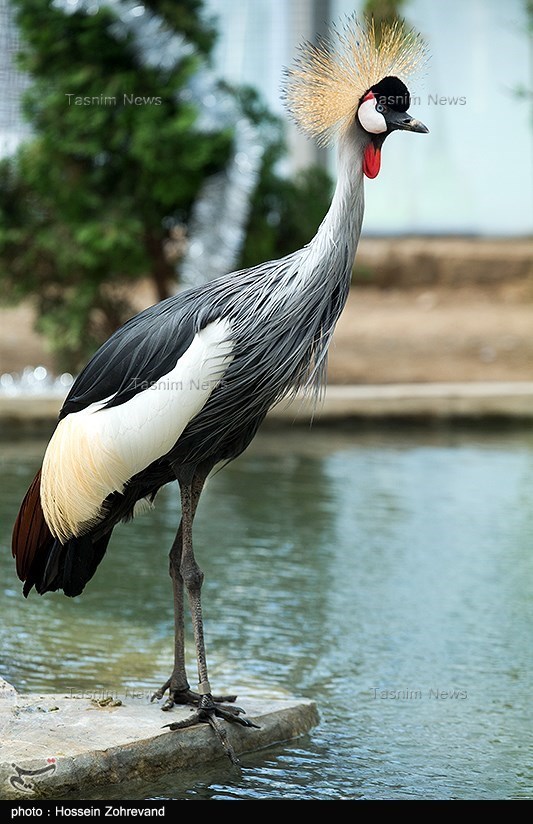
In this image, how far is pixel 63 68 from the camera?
1198 cm

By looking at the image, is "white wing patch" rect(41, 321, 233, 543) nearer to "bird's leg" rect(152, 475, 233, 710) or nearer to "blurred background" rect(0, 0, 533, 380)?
"bird's leg" rect(152, 475, 233, 710)

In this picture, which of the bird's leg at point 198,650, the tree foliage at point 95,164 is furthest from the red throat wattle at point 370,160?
the tree foliage at point 95,164

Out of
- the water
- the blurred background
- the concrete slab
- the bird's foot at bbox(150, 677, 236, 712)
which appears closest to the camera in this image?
the concrete slab

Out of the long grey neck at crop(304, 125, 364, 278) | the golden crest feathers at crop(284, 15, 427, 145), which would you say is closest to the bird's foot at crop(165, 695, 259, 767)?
the long grey neck at crop(304, 125, 364, 278)

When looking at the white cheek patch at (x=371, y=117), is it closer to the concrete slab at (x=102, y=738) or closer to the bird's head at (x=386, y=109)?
the bird's head at (x=386, y=109)

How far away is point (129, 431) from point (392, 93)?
142cm

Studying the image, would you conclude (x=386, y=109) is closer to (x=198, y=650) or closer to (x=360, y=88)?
(x=360, y=88)

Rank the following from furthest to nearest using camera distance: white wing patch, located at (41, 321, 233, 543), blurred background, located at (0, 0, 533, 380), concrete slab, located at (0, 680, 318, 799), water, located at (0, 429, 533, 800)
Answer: blurred background, located at (0, 0, 533, 380) < water, located at (0, 429, 533, 800) < white wing patch, located at (41, 321, 233, 543) < concrete slab, located at (0, 680, 318, 799)

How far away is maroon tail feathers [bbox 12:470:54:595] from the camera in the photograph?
4.49m

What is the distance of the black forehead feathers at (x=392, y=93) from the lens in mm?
4250

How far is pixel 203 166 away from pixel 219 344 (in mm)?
7812

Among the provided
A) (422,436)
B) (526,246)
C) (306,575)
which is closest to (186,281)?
(422,436)

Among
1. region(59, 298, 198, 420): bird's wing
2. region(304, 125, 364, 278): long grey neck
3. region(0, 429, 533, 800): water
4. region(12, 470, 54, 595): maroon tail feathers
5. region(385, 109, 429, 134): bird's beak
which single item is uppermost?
region(385, 109, 429, 134): bird's beak
